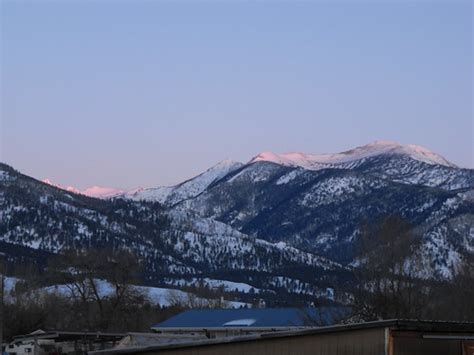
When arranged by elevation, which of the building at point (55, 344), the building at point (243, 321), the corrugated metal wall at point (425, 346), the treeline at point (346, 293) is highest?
the treeline at point (346, 293)

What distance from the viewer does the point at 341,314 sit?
64.1 metres

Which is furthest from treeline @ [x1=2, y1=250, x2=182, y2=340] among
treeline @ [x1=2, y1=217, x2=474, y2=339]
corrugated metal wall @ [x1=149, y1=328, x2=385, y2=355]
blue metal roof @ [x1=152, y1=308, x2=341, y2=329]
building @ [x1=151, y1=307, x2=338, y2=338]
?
corrugated metal wall @ [x1=149, y1=328, x2=385, y2=355]

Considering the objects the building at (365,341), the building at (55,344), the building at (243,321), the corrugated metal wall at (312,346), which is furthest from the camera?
the building at (243,321)

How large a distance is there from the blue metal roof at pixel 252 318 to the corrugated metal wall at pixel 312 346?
129 feet

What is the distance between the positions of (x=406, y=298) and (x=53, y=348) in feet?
99.0

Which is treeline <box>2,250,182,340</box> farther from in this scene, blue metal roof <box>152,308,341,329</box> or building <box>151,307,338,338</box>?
building <box>151,307,338,338</box>

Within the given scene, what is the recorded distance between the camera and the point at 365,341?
82.9 ft

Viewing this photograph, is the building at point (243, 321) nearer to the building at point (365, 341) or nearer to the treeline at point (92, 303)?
the treeline at point (92, 303)

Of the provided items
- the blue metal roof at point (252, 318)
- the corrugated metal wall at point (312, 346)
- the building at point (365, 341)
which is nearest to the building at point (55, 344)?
the blue metal roof at point (252, 318)

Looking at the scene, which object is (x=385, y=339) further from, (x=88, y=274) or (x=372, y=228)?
(x=88, y=274)

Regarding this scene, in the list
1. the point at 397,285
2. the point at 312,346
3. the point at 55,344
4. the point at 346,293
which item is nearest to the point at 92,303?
the point at 55,344

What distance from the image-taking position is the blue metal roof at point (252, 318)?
69438 millimetres

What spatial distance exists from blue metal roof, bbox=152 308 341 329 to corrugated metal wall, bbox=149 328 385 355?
39.3m

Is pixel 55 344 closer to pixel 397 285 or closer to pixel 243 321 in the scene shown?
pixel 243 321
